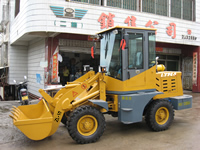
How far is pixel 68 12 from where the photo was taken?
9672 millimetres

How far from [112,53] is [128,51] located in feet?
1.42

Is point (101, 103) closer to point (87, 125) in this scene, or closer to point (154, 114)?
point (87, 125)

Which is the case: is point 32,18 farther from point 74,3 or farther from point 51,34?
point 74,3

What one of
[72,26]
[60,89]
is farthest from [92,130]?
[72,26]

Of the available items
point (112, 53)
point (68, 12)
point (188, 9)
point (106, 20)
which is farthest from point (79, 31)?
point (188, 9)

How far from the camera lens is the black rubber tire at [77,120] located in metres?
4.59

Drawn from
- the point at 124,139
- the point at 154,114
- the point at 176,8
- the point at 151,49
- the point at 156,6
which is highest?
the point at 176,8

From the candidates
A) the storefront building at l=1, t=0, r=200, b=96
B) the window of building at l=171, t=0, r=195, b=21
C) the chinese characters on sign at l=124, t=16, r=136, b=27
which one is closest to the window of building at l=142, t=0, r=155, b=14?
the storefront building at l=1, t=0, r=200, b=96

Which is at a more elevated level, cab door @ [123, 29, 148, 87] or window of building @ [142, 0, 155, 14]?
window of building @ [142, 0, 155, 14]

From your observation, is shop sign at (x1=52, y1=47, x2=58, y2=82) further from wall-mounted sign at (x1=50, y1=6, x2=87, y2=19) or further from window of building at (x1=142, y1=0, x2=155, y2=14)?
window of building at (x1=142, y1=0, x2=155, y2=14)

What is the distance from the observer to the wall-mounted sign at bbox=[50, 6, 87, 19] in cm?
950

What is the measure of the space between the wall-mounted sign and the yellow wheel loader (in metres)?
4.44

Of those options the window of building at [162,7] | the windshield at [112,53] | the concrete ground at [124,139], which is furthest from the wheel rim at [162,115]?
the window of building at [162,7]

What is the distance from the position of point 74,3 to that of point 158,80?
6.04m
